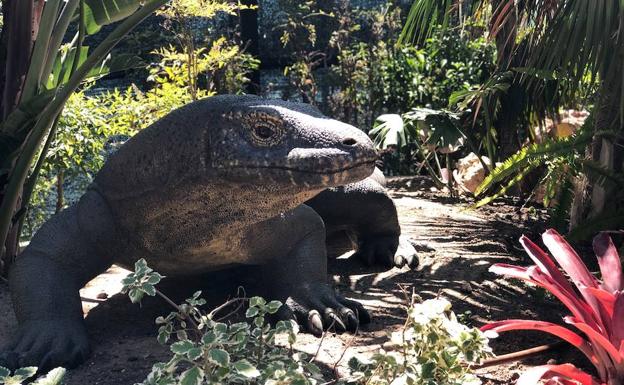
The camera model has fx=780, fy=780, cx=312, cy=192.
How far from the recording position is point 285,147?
10.6 ft

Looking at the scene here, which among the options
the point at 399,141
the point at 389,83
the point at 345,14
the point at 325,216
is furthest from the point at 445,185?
the point at 325,216

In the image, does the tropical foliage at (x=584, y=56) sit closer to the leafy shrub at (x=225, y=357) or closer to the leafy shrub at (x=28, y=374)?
the leafy shrub at (x=225, y=357)

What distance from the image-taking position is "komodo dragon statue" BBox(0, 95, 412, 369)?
3.20m

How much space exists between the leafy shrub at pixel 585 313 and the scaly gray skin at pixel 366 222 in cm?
185

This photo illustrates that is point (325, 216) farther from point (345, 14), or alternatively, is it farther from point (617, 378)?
point (345, 14)

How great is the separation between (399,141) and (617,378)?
19.1 ft

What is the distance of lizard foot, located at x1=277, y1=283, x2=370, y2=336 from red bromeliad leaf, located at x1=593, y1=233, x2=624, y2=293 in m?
1.16

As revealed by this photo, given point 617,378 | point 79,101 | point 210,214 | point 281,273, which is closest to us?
point 617,378

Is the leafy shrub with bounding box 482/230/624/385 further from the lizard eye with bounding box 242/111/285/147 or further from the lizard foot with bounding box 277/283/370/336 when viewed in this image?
the lizard eye with bounding box 242/111/285/147

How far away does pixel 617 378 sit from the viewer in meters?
2.77

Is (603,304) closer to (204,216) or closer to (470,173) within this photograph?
(204,216)

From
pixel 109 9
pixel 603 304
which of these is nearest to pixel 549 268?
pixel 603 304

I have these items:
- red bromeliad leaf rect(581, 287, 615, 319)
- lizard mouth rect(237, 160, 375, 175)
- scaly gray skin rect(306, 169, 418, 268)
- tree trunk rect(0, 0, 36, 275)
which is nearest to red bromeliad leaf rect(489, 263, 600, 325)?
red bromeliad leaf rect(581, 287, 615, 319)

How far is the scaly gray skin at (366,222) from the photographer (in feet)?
16.2
